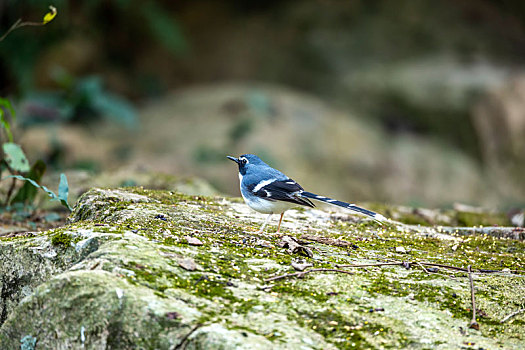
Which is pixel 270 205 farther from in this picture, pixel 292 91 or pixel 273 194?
pixel 292 91

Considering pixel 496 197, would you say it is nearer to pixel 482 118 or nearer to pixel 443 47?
pixel 482 118

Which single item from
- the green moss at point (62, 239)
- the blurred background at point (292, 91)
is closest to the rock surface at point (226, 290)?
the green moss at point (62, 239)

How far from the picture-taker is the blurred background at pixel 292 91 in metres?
11.0

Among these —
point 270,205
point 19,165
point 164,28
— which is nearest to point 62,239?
point 270,205

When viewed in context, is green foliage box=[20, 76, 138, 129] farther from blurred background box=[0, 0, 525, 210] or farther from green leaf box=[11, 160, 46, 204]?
green leaf box=[11, 160, 46, 204]

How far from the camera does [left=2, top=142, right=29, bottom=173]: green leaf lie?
171 inches

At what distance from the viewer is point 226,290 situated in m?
2.51

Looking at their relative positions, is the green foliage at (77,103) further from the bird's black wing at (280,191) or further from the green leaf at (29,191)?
the bird's black wing at (280,191)

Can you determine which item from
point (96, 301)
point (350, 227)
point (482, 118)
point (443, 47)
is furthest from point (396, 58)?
point (96, 301)

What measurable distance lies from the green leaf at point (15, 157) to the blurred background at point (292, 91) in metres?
4.92

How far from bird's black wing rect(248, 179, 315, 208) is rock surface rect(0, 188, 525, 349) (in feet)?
0.79

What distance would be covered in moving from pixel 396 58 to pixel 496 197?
3.86 metres

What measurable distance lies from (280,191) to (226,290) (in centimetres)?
132

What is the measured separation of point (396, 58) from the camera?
1304cm
